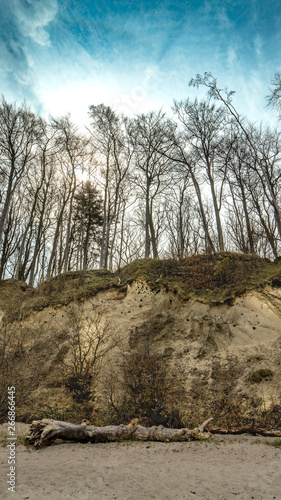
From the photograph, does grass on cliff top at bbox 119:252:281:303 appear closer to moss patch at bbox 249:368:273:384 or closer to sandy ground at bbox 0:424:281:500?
moss patch at bbox 249:368:273:384

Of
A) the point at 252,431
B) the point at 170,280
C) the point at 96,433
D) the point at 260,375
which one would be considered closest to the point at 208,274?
the point at 170,280

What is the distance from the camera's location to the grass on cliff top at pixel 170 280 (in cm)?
1208

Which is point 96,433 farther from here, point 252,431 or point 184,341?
point 184,341

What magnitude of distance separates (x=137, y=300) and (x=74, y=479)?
873cm

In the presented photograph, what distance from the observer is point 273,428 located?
744cm

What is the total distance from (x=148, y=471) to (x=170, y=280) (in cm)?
900

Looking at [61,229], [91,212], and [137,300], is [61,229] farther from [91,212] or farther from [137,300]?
[137,300]

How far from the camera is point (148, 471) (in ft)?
14.9

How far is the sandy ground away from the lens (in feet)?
11.7

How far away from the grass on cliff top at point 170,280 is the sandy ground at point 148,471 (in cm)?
653

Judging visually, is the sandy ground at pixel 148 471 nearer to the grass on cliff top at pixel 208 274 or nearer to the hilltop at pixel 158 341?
the hilltop at pixel 158 341

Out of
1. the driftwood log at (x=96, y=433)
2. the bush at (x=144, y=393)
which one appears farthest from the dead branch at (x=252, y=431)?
the bush at (x=144, y=393)

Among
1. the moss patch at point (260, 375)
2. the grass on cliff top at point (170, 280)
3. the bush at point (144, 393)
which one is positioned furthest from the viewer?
the grass on cliff top at point (170, 280)

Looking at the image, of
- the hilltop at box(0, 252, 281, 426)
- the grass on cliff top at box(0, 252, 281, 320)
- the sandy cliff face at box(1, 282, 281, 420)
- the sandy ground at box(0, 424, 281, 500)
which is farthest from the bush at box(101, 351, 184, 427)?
the grass on cliff top at box(0, 252, 281, 320)
